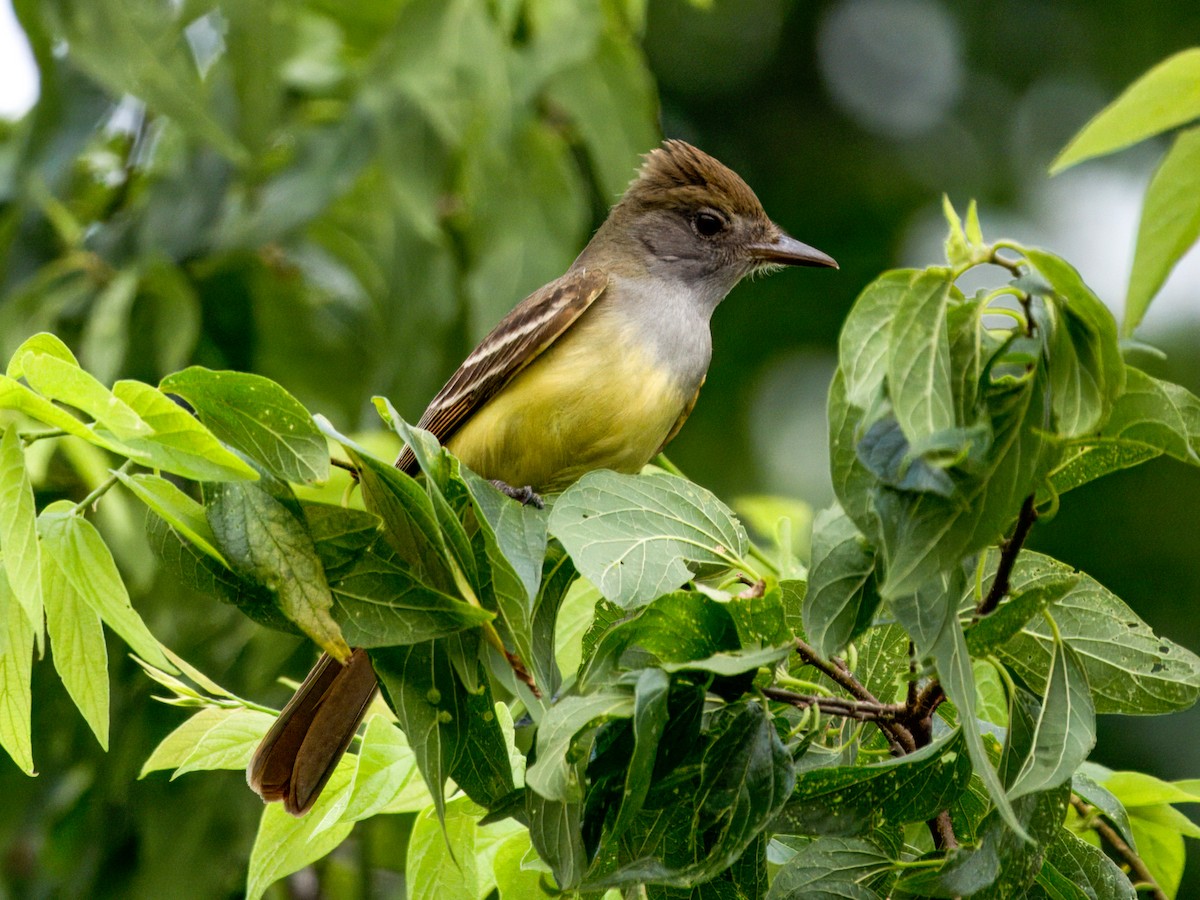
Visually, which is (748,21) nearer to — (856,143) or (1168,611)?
(856,143)

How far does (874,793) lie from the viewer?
1.95m

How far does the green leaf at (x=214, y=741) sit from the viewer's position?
7.59 feet

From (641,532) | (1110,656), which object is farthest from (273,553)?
(1110,656)

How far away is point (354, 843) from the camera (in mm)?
4398

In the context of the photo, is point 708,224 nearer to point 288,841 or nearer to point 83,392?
point 288,841

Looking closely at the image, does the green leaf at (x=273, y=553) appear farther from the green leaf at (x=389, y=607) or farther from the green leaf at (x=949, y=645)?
the green leaf at (x=949, y=645)

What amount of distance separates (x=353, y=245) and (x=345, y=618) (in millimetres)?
3230

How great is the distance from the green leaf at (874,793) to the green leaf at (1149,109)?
2.63 ft

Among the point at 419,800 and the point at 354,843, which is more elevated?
the point at 419,800

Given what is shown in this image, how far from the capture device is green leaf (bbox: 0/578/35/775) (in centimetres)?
187

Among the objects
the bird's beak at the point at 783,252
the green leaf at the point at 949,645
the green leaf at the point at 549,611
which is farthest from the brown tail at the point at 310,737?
the bird's beak at the point at 783,252

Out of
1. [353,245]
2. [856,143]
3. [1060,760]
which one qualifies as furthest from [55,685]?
[856,143]

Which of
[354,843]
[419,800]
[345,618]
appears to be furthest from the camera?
[354,843]

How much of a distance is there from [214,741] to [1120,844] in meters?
1.58
